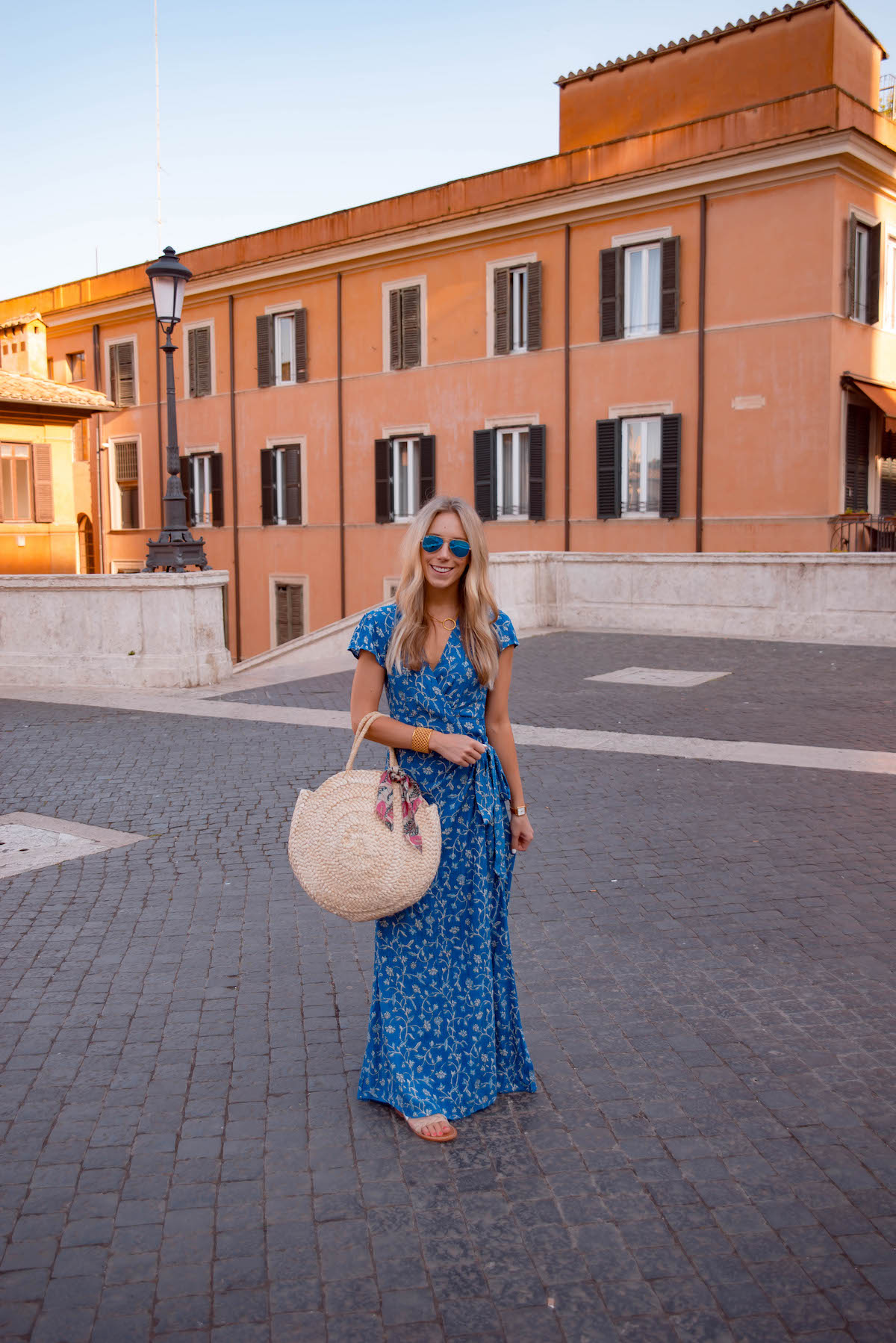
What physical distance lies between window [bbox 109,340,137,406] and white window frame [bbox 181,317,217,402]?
1.97 meters

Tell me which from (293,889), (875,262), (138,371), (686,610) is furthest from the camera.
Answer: (138,371)

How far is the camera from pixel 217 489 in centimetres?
2906

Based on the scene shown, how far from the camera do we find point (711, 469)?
2073 centimetres

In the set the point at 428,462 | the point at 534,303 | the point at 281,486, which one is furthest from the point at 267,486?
the point at 534,303

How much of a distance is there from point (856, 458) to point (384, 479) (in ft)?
32.7

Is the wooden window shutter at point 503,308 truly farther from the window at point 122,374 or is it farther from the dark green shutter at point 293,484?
the window at point 122,374

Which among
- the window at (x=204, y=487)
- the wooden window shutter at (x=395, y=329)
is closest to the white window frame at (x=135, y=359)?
the window at (x=204, y=487)

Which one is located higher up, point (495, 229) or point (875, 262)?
point (495, 229)

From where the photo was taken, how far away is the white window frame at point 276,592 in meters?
27.2

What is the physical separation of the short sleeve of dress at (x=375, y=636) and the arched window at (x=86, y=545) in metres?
31.5

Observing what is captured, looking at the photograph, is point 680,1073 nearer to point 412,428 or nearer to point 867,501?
point 867,501

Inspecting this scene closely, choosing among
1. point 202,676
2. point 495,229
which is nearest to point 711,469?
point 495,229

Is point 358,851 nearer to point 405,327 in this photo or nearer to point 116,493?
point 405,327

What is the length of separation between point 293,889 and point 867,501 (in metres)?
17.9
